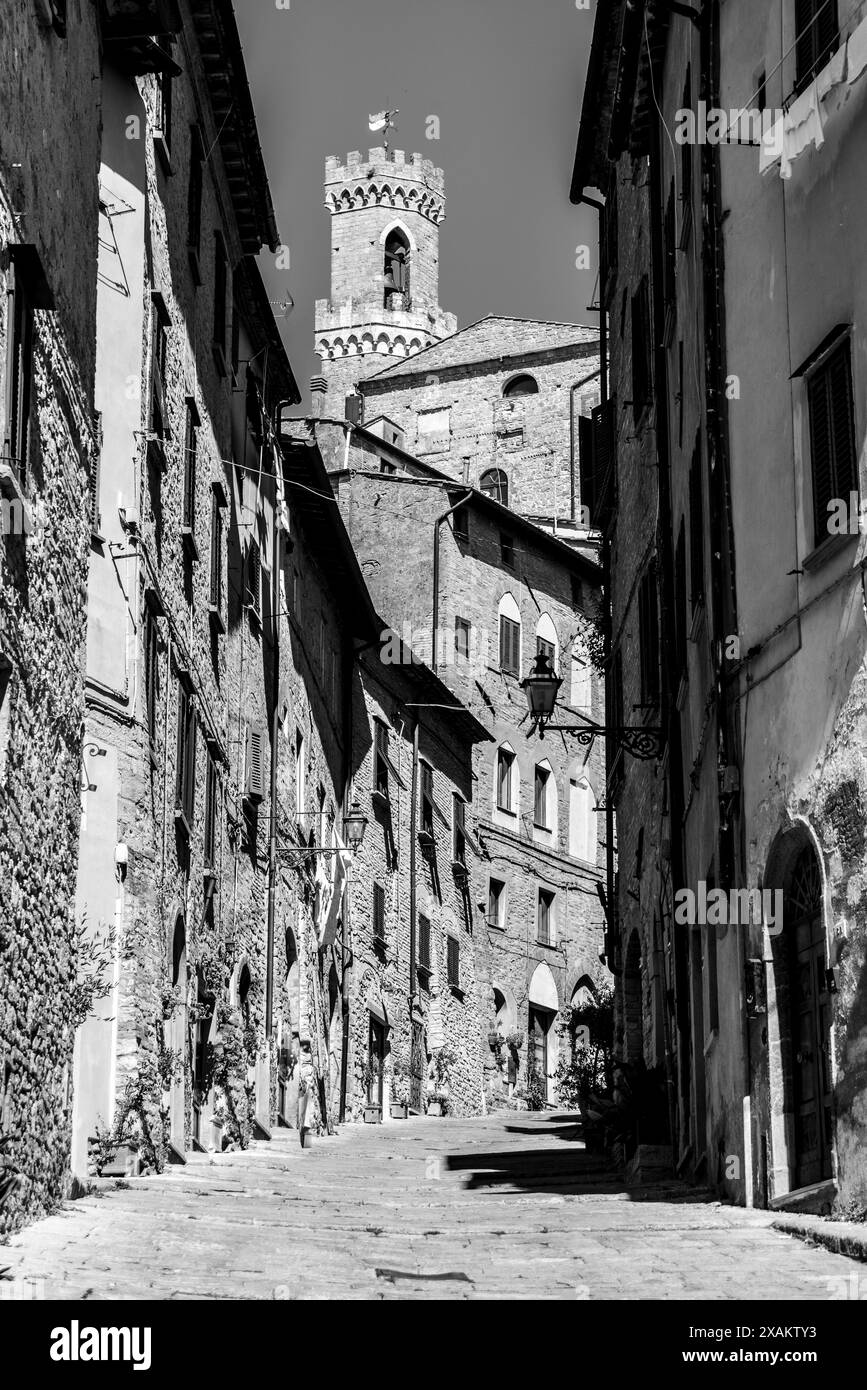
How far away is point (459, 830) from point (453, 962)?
281 centimetres

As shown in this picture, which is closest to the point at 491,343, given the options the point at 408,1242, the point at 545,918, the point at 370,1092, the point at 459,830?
the point at 545,918

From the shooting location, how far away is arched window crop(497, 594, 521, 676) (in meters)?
45.2

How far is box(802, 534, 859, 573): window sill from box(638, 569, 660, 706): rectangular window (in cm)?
780

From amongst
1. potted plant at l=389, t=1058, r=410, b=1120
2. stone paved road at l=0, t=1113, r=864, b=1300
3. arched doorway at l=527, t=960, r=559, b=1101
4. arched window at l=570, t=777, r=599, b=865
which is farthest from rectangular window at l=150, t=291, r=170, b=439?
arched window at l=570, t=777, r=599, b=865

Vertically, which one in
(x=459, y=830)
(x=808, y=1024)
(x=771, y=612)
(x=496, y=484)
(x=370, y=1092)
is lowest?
(x=370, y=1092)

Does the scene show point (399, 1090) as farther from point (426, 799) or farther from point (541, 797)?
point (541, 797)

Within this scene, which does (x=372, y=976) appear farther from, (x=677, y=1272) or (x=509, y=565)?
(x=677, y=1272)

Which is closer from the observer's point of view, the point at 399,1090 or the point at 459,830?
the point at 399,1090

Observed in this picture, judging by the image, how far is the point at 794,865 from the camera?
11.7m

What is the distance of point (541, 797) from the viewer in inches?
1834

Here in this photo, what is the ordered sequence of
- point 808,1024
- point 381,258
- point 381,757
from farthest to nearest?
point 381,258
point 381,757
point 808,1024

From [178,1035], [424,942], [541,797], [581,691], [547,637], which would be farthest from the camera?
[581,691]
